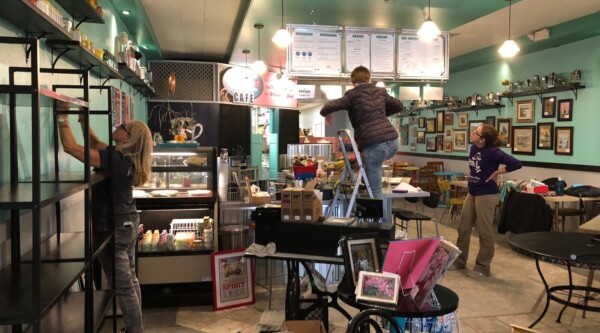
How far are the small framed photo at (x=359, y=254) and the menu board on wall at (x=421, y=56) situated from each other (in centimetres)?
414

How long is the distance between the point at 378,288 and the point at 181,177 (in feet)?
9.63

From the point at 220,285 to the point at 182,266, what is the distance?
0.39 metres

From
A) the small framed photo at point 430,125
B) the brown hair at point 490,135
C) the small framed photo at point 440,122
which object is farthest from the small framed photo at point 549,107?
the small framed photo at point 430,125

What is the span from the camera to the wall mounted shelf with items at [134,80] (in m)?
5.05

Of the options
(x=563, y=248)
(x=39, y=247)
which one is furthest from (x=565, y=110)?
(x=39, y=247)

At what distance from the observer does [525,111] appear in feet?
29.2

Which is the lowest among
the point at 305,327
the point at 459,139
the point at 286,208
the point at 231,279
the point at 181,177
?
the point at 231,279

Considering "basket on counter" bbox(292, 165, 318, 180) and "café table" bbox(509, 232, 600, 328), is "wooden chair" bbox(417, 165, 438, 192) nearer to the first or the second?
"basket on counter" bbox(292, 165, 318, 180)

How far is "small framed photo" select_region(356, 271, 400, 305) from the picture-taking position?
2018mm

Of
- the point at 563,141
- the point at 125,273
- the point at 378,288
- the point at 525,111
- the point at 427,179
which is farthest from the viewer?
the point at 427,179

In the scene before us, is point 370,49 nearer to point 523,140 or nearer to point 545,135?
point 545,135

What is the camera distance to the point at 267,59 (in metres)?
9.75

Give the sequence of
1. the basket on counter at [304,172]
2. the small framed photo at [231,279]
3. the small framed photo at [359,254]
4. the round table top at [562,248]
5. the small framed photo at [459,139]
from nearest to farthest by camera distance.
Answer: the small framed photo at [359,254]
the round table top at [562,248]
the small framed photo at [231,279]
the basket on counter at [304,172]
the small framed photo at [459,139]

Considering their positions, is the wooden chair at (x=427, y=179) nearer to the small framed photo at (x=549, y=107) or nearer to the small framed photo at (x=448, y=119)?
the small framed photo at (x=448, y=119)
